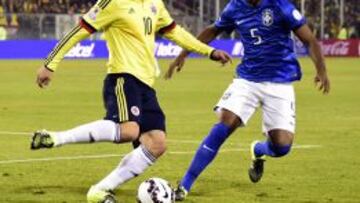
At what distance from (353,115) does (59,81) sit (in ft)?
47.7

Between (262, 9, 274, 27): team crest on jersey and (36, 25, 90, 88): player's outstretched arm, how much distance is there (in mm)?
2034

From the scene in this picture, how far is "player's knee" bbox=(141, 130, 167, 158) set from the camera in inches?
397

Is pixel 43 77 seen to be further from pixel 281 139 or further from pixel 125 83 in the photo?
pixel 281 139

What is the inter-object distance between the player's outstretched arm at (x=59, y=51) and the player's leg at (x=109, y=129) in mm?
548

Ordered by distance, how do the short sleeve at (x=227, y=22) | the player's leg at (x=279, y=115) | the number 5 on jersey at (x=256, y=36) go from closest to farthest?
the number 5 on jersey at (x=256, y=36) → the player's leg at (x=279, y=115) → the short sleeve at (x=227, y=22)

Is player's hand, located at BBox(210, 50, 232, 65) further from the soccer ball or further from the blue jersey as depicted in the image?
the soccer ball

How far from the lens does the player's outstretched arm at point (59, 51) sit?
390 inches

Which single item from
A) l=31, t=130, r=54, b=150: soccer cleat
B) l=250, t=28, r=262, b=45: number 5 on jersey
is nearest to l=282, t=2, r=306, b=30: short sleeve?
l=250, t=28, r=262, b=45: number 5 on jersey

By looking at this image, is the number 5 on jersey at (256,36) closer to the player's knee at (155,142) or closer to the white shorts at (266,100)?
the white shorts at (266,100)

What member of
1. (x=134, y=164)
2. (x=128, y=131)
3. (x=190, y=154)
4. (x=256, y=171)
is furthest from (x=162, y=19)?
(x=190, y=154)

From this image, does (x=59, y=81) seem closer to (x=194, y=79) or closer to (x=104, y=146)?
(x=194, y=79)

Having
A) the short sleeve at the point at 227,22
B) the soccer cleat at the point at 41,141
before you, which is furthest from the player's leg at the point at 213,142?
the soccer cleat at the point at 41,141

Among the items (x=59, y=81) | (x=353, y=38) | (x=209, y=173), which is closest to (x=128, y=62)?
(x=209, y=173)

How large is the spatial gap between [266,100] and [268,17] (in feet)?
3.00
